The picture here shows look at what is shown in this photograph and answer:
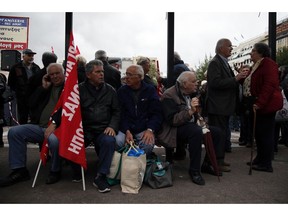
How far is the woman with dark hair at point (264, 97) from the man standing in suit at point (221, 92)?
0.29 m

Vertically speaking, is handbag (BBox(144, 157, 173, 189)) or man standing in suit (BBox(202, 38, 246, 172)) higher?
man standing in suit (BBox(202, 38, 246, 172))

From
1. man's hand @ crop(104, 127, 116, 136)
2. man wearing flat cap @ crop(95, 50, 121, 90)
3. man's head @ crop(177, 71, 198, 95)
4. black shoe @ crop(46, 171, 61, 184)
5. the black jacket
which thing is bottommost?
black shoe @ crop(46, 171, 61, 184)

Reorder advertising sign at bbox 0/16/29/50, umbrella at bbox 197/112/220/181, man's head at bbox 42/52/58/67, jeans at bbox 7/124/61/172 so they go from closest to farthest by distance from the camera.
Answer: jeans at bbox 7/124/61/172
umbrella at bbox 197/112/220/181
man's head at bbox 42/52/58/67
advertising sign at bbox 0/16/29/50

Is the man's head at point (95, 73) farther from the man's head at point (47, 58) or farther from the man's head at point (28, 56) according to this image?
the man's head at point (28, 56)

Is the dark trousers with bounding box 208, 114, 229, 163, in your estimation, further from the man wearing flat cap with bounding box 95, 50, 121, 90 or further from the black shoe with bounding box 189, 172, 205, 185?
the man wearing flat cap with bounding box 95, 50, 121, 90

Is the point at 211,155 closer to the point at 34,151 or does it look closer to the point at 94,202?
the point at 94,202

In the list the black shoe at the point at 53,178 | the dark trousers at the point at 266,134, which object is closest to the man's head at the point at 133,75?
the black shoe at the point at 53,178

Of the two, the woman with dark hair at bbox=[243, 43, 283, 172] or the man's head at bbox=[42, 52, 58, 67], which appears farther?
the man's head at bbox=[42, 52, 58, 67]

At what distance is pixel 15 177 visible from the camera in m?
3.87

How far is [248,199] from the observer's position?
340cm

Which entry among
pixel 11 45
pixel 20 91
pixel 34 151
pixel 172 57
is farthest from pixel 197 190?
pixel 11 45

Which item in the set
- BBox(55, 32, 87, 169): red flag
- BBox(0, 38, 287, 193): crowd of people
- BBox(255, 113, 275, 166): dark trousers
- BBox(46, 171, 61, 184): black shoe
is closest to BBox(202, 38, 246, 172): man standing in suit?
BBox(0, 38, 287, 193): crowd of people

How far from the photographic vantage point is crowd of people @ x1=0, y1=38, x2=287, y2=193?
12.9 ft

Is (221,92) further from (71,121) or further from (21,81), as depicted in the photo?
(21,81)
